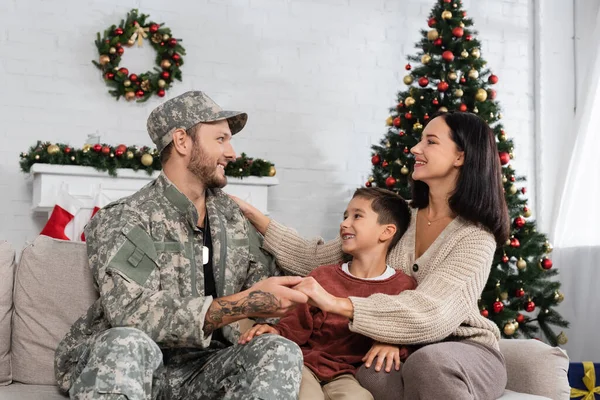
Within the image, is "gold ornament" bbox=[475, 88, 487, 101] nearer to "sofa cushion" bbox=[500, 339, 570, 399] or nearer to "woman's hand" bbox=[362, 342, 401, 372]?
"sofa cushion" bbox=[500, 339, 570, 399]

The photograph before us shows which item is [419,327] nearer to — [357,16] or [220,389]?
[220,389]

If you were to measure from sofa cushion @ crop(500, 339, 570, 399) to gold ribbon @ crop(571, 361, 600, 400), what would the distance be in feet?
3.06

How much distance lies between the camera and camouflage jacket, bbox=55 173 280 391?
2.08 meters

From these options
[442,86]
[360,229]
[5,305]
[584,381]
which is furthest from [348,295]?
[442,86]

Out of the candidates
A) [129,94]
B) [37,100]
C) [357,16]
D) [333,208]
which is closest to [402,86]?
[357,16]

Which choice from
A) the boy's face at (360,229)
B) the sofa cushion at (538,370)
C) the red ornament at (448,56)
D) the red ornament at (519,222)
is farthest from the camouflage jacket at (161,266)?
the red ornament at (448,56)

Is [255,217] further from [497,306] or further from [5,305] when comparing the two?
[497,306]

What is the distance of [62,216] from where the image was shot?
164 inches

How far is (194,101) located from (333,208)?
2.95 m

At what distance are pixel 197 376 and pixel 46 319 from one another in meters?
0.64

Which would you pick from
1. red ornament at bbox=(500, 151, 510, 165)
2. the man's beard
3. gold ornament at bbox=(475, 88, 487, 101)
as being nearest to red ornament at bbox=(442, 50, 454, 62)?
gold ornament at bbox=(475, 88, 487, 101)

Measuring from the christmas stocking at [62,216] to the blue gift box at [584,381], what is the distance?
2681 mm

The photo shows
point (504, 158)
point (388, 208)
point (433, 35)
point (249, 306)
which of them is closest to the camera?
point (249, 306)

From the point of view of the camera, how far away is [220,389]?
218 cm
